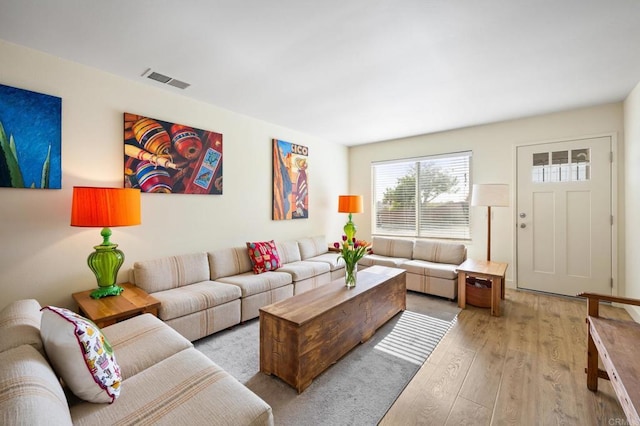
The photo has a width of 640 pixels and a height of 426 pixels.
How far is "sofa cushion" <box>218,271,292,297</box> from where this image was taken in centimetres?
296

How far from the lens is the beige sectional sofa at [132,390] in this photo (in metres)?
0.89

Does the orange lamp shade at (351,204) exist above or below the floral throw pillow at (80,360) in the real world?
above

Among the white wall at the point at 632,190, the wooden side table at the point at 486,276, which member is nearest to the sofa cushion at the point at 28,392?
the wooden side table at the point at 486,276

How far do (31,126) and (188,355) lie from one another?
2.22 m

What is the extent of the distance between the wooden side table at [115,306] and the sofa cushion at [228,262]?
2.65 ft

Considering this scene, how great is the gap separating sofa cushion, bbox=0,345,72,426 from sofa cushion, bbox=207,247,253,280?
6.72ft

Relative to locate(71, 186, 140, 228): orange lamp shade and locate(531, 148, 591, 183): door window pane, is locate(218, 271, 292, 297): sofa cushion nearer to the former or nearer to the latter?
locate(71, 186, 140, 228): orange lamp shade

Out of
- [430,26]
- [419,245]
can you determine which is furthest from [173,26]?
[419,245]

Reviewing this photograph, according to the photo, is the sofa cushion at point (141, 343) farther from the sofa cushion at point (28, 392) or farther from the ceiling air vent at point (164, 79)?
the ceiling air vent at point (164, 79)

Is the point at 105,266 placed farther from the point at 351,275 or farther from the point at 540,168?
the point at 540,168

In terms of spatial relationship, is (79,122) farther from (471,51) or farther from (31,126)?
(471,51)

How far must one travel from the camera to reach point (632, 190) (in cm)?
301

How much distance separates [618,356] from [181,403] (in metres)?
2.14

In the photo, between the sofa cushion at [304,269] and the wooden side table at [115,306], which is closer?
the wooden side table at [115,306]
